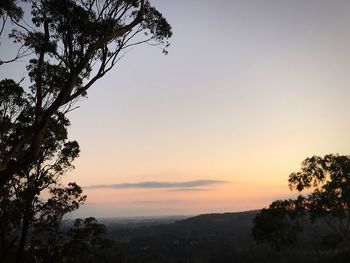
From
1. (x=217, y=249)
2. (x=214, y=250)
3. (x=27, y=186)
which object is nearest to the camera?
(x=27, y=186)

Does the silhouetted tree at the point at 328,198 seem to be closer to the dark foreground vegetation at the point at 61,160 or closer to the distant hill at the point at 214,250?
the dark foreground vegetation at the point at 61,160

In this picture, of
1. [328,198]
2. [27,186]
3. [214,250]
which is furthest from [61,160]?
[214,250]

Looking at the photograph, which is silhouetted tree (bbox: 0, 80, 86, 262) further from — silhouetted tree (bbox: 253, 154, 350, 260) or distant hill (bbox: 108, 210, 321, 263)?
distant hill (bbox: 108, 210, 321, 263)

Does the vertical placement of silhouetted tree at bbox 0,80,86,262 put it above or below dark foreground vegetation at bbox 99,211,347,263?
above

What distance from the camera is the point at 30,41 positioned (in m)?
18.6

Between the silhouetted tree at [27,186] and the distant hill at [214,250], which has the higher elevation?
the silhouetted tree at [27,186]

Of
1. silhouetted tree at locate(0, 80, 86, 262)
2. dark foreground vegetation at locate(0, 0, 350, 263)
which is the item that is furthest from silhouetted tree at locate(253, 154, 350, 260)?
silhouetted tree at locate(0, 80, 86, 262)

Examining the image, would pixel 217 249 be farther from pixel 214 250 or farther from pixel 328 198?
pixel 328 198

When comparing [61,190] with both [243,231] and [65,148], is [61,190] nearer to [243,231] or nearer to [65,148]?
[65,148]

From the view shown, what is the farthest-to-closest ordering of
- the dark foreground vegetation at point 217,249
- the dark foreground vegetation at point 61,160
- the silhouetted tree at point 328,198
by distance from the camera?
the dark foreground vegetation at point 217,249
the silhouetted tree at point 328,198
the dark foreground vegetation at point 61,160

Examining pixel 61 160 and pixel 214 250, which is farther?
pixel 214 250

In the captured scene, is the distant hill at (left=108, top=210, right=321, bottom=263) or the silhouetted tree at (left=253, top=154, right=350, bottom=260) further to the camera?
the distant hill at (left=108, top=210, right=321, bottom=263)

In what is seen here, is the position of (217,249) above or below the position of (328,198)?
below

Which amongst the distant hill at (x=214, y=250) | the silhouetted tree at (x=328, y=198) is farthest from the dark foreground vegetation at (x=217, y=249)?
the silhouetted tree at (x=328, y=198)
